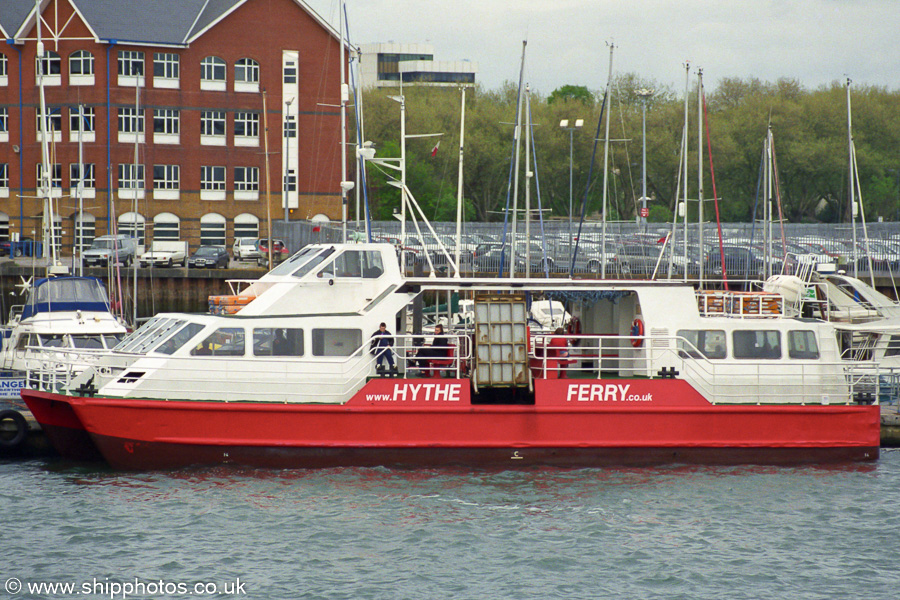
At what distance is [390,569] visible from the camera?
13.6 meters

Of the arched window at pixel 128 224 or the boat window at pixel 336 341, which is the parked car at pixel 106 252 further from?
the boat window at pixel 336 341

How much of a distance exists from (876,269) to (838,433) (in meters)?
24.0

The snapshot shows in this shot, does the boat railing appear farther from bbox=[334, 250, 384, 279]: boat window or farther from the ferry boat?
bbox=[334, 250, 384, 279]: boat window

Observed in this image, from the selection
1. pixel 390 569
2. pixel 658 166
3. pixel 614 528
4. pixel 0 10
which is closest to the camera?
pixel 390 569

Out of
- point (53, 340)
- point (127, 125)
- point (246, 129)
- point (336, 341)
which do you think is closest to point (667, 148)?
point (246, 129)

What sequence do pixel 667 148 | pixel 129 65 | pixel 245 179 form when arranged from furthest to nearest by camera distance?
1. pixel 667 148
2. pixel 245 179
3. pixel 129 65

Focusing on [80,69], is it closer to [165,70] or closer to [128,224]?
[165,70]

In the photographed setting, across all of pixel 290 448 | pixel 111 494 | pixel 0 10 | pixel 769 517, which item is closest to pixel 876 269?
pixel 769 517

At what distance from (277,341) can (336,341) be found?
41.8 inches

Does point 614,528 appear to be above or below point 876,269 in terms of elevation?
below

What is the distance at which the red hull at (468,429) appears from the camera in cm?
1714

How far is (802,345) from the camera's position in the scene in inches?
731

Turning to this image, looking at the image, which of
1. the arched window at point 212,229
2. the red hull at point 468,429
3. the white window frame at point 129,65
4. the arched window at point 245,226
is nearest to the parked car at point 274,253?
the arched window at point 245,226

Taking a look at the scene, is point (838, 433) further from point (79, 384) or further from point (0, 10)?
point (0, 10)
